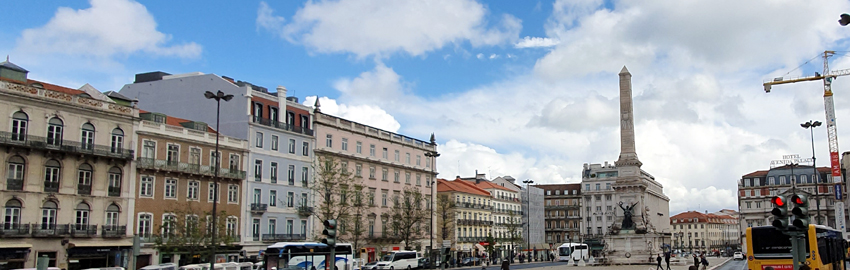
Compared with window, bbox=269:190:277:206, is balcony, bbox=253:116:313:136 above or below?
above

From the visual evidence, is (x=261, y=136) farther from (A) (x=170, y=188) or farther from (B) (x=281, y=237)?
(A) (x=170, y=188)

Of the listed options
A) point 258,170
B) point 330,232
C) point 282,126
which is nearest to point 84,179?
point 258,170

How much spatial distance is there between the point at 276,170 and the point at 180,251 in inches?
592

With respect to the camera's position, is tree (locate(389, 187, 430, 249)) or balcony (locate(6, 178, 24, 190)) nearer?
balcony (locate(6, 178, 24, 190))

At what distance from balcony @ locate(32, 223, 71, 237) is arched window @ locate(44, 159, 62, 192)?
199 centimetres

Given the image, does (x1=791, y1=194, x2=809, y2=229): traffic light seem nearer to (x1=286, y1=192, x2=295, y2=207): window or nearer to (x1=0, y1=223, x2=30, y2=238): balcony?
(x1=0, y1=223, x2=30, y2=238): balcony

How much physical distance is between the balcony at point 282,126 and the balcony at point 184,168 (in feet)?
15.0

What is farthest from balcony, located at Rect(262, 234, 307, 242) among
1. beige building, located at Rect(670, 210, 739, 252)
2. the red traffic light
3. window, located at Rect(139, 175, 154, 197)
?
beige building, located at Rect(670, 210, 739, 252)

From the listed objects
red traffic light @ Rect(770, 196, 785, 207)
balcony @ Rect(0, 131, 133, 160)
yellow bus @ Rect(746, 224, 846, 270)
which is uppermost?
balcony @ Rect(0, 131, 133, 160)

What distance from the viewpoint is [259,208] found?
54938mm

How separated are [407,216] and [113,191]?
97.4 ft

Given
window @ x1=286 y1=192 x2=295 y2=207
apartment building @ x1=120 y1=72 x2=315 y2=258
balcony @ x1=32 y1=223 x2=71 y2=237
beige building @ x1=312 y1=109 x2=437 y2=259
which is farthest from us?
beige building @ x1=312 y1=109 x2=437 y2=259

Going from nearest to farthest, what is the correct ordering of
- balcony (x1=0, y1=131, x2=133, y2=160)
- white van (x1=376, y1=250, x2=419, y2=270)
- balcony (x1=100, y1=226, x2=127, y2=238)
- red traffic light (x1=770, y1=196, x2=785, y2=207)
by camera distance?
red traffic light (x1=770, y1=196, x2=785, y2=207), balcony (x1=0, y1=131, x2=133, y2=160), balcony (x1=100, y1=226, x2=127, y2=238), white van (x1=376, y1=250, x2=419, y2=270)

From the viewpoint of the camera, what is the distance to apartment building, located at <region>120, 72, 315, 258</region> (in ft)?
181
